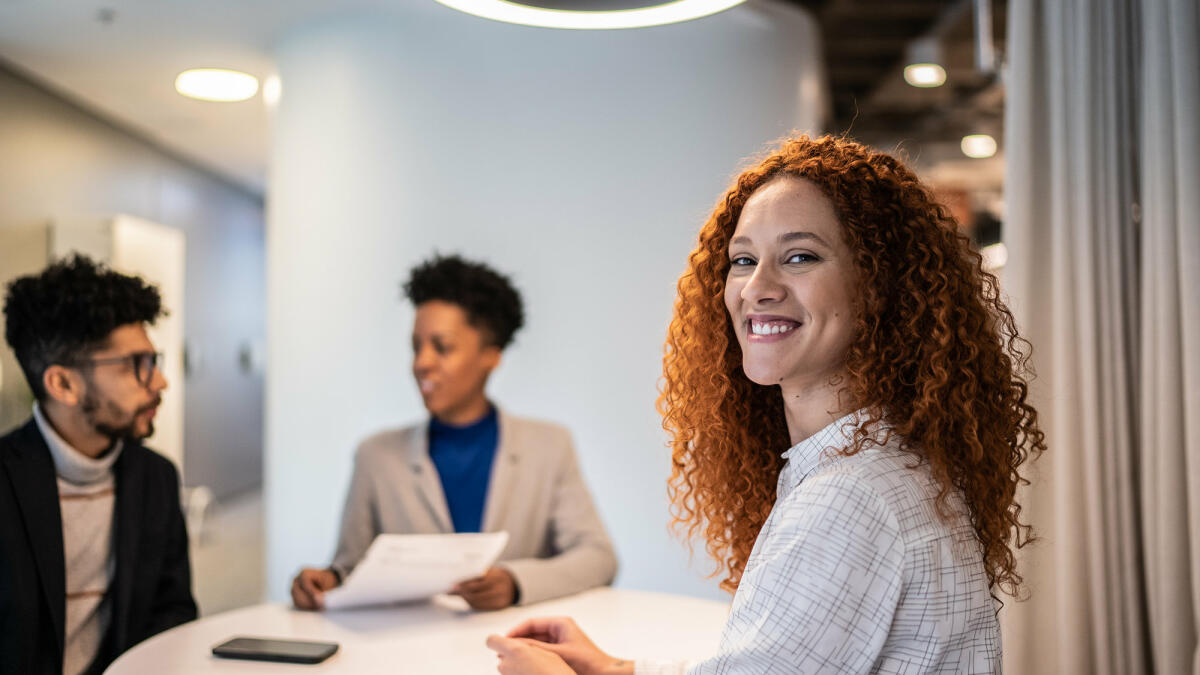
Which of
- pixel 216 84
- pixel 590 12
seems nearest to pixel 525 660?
pixel 590 12

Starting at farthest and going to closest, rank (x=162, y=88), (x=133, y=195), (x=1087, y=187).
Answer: (x=133, y=195)
(x=162, y=88)
(x=1087, y=187)

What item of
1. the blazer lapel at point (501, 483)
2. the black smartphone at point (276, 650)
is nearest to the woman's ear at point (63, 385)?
the black smartphone at point (276, 650)

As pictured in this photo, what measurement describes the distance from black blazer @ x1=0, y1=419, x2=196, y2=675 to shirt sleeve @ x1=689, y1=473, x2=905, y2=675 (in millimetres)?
1720

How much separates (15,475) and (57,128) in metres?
4.61

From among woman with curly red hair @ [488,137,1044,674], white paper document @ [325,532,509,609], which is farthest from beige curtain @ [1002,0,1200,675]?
white paper document @ [325,532,509,609]

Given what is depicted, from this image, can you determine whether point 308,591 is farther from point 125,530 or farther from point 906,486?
point 906,486

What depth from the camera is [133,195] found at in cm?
728

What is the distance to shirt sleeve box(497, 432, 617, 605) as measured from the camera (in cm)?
254

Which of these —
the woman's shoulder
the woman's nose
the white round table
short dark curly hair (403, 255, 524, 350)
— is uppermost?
short dark curly hair (403, 255, 524, 350)

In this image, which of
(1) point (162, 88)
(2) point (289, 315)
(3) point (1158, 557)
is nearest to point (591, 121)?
(2) point (289, 315)

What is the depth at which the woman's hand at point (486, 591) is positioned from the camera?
2426mm

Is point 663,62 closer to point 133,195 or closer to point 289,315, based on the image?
point 289,315

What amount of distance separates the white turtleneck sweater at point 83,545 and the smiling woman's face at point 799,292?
1.74 meters

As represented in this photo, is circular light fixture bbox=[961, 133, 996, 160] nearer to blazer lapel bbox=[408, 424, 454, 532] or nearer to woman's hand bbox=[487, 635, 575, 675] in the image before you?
blazer lapel bbox=[408, 424, 454, 532]
